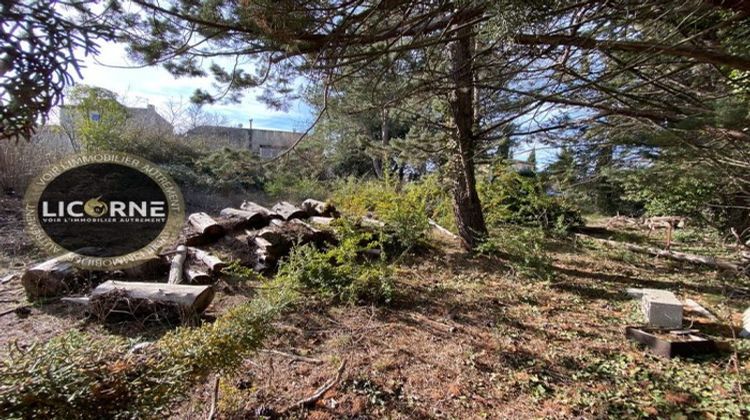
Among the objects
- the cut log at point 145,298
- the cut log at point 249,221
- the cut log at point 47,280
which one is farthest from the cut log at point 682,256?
the cut log at point 47,280

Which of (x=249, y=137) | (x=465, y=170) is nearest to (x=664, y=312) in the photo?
(x=465, y=170)

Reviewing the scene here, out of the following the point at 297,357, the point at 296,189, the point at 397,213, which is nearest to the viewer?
the point at 297,357

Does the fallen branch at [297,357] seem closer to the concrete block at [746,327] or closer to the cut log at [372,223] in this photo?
the cut log at [372,223]

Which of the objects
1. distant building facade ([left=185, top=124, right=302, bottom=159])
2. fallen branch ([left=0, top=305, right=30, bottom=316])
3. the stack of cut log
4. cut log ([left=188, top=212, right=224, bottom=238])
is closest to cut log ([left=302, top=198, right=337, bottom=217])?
the stack of cut log

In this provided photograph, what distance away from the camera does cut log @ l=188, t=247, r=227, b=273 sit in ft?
10.8

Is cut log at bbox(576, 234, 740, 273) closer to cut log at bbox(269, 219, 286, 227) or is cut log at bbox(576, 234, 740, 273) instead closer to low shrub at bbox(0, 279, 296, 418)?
cut log at bbox(269, 219, 286, 227)

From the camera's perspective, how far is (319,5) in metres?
1.85

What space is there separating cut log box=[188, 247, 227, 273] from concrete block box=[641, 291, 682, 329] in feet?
12.2

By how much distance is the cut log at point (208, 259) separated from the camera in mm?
3297

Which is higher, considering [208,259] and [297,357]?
[208,259]

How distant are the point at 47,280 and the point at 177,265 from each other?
0.97 m

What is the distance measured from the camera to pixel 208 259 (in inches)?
133

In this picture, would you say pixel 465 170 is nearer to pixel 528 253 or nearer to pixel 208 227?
pixel 528 253

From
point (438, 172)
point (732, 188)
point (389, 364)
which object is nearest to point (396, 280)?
point (389, 364)
